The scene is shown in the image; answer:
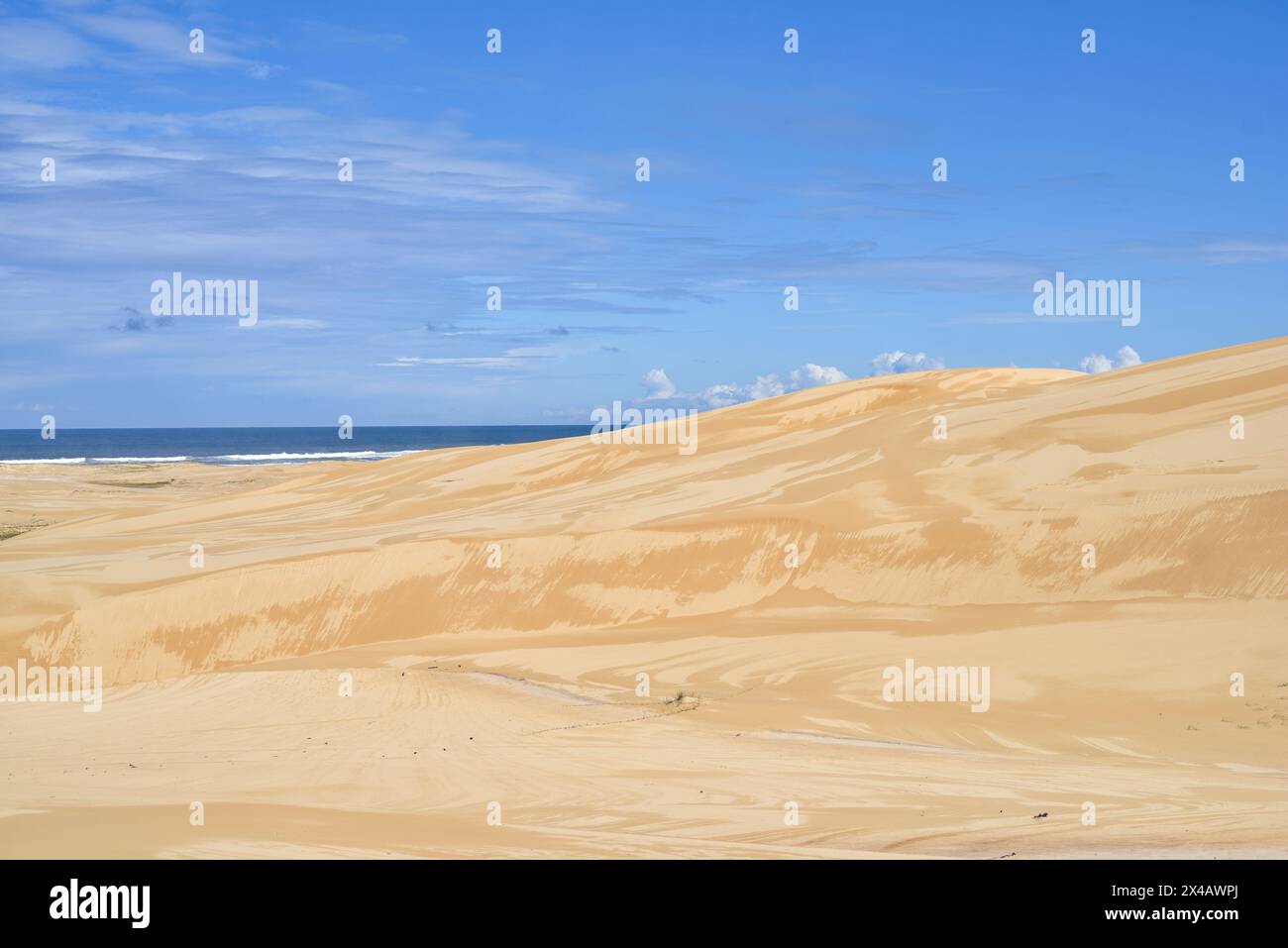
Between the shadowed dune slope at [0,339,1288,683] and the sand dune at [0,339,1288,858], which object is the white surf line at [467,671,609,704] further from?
the shadowed dune slope at [0,339,1288,683]

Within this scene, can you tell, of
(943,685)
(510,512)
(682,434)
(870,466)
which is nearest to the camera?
Answer: (943,685)

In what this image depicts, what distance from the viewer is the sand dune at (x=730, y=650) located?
8.08m

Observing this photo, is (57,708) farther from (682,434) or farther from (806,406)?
(806,406)

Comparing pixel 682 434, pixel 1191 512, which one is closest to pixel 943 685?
pixel 1191 512

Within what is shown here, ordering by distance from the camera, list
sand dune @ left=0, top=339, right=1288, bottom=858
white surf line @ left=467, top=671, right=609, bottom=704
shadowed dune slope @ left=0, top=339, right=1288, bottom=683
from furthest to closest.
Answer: shadowed dune slope @ left=0, top=339, right=1288, bottom=683, white surf line @ left=467, top=671, right=609, bottom=704, sand dune @ left=0, top=339, right=1288, bottom=858

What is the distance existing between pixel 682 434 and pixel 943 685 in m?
17.7

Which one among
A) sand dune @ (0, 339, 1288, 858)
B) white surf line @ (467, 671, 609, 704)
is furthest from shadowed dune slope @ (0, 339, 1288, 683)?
white surf line @ (467, 671, 609, 704)

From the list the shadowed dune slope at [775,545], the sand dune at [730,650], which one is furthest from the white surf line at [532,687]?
the shadowed dune slope at [775,545]

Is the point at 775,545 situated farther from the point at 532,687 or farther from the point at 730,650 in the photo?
the point at 532,687

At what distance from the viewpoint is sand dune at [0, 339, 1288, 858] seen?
808 cm

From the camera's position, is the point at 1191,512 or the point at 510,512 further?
the point at 510,512

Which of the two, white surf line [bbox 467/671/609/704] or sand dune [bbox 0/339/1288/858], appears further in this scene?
white surf line [bbox 467/671/609/704]

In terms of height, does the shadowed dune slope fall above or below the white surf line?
above
